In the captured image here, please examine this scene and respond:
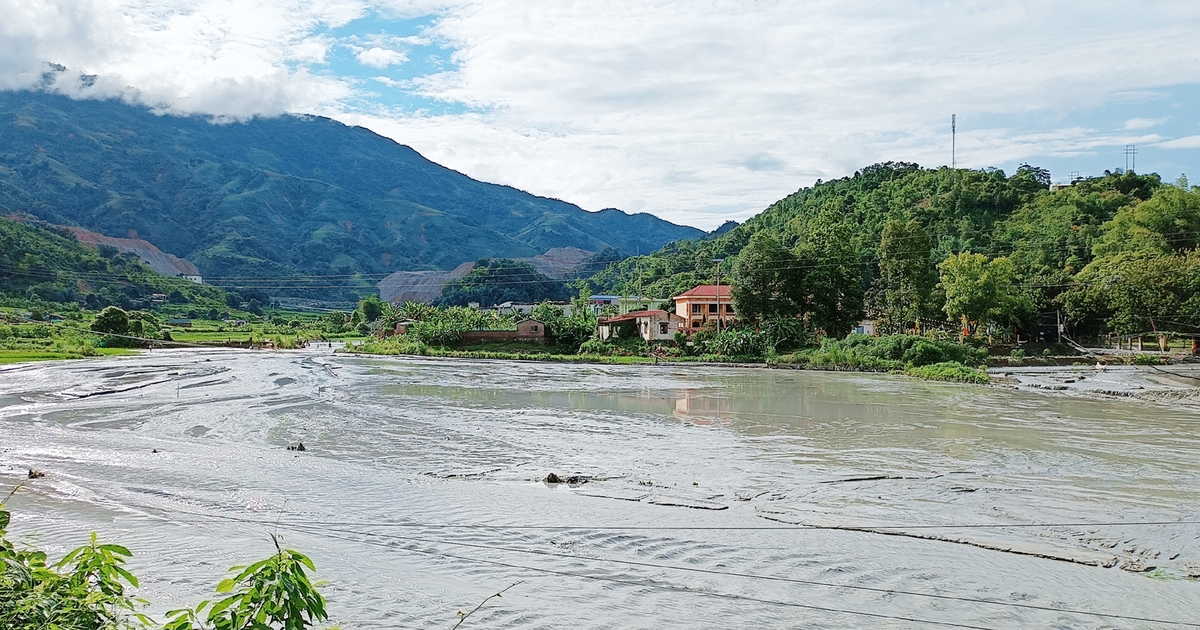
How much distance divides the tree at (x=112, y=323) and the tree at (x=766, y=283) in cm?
4453

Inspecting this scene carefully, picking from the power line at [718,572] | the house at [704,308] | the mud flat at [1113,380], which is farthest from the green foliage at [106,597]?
the house at [704,308]

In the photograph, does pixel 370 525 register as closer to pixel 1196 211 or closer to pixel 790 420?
pixel 790 420

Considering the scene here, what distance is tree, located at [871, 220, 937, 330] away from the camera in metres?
51.7

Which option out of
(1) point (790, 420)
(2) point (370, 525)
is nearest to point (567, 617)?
(2) point (370, 525)

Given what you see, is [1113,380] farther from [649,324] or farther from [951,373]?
[649,324]

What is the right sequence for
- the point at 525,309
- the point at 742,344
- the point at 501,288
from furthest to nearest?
the point at 501,288 → the point at 525,309 → the point at 742,344

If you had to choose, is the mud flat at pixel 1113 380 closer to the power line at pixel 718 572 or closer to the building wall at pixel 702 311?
the power line at pixel 718 572

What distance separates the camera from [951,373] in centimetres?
3691

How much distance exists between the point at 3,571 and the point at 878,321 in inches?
2478

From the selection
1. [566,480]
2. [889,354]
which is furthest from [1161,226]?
[566,480]

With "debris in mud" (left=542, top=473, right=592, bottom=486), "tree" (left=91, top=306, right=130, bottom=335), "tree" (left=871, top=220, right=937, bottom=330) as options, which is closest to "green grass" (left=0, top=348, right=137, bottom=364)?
"tree" (left=91, top=306, right=130, bottom=335)

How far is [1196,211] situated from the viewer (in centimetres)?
6062

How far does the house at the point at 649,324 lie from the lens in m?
60.2

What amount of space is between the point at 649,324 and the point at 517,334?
9995 millimetres
